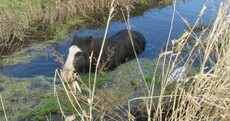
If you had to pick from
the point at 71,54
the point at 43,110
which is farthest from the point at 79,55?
the point at 43,110

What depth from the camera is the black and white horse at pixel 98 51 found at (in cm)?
673

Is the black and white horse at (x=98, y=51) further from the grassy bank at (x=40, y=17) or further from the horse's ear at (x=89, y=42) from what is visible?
the grassy bank at (x=40, y=17)

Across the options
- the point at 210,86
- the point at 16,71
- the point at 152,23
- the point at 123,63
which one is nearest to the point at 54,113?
the point at 16,71

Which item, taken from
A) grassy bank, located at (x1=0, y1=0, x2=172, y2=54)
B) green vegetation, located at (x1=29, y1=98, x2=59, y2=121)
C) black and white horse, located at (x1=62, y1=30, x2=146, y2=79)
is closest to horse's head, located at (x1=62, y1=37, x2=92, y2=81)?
black and white horse, located at (x1=62, y1=30, x2=146, y2=79)

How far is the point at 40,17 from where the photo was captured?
30.7 ft

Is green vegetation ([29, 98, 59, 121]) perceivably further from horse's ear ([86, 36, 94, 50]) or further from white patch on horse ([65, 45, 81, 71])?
horse's ear ([86, 36, 94, 50])

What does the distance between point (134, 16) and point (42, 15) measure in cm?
252

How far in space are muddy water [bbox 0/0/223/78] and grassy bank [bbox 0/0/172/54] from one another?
486 mm

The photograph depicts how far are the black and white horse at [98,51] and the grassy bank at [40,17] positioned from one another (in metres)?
0.85

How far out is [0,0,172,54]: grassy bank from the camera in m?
8.41

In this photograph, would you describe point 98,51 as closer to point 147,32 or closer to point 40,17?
point 147,32

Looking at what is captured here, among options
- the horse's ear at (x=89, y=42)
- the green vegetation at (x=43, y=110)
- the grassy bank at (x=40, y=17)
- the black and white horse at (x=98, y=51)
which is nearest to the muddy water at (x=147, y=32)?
the black and white horse at (x=98, y=51)

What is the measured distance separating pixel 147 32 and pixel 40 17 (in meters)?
2.53

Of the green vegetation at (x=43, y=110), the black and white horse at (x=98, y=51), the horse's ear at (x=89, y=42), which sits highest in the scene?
the horse's ear at (x=89, y=42)
